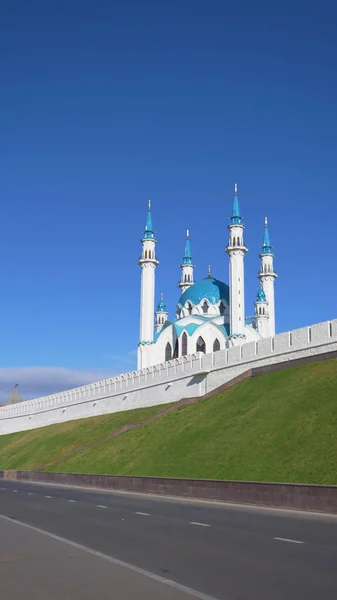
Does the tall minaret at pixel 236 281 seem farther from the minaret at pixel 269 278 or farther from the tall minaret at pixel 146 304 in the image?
the minaret at pixel 269 278

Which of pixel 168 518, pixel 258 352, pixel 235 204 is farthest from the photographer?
pixel 235 204

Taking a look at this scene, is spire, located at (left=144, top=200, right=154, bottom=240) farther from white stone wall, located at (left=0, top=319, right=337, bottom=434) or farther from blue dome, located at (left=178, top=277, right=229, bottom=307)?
white stone wall, located at (left=0, top=319, right=337, bottom=434)

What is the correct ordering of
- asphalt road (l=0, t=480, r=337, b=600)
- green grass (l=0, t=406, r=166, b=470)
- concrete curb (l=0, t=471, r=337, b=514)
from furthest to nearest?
green grass (l=0, t=406, r=166, b=470) → concrete curb (l=0, t=471, r=337, b=514) → asphalt road (l=0, t=480, r=337, b=600)

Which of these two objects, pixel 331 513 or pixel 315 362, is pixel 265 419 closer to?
pixel 315 362

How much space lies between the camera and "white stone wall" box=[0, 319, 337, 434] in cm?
3625

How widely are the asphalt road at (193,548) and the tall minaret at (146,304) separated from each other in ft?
178

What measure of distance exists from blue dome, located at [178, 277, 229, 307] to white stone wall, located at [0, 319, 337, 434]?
68.2 ft

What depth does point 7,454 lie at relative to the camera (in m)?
61.1

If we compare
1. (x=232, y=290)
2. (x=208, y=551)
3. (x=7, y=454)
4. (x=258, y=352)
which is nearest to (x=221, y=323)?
(x=232, y=290)

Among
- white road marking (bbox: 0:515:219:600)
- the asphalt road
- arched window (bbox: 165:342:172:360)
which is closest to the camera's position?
white road marking (bbox: 0:515:219:600)

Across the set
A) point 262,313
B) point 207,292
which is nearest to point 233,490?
point 207,292

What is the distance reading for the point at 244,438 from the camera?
28.4m

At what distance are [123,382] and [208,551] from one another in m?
46.8

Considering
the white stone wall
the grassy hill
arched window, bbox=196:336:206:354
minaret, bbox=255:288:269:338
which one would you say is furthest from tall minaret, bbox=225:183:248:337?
the grassy hill
